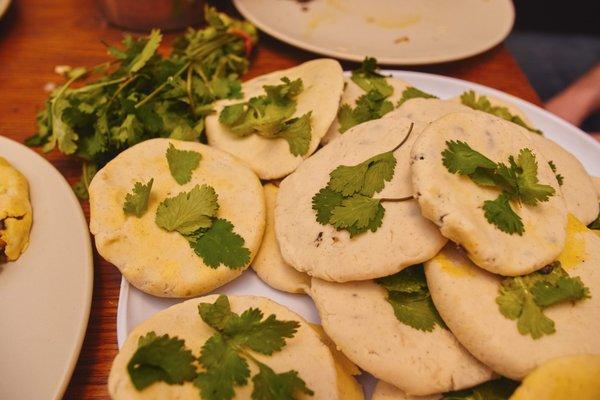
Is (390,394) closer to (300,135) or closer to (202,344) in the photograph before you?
(202,344)

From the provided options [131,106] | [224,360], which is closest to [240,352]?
[224,360]

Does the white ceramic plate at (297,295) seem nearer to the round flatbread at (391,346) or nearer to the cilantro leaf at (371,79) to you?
the round flatbread at (391,346)

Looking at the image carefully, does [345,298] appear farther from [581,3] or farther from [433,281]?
[581,3]

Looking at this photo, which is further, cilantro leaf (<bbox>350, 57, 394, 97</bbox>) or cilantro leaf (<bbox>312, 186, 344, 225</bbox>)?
cilantro leaf (<bbox>350, 57, 394, 97</bbox>)

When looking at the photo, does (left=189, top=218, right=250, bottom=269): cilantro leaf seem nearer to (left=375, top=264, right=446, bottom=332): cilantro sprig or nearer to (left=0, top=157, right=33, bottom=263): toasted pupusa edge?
(left=375, top=264, right=446, bottom=332): cilantro sprig

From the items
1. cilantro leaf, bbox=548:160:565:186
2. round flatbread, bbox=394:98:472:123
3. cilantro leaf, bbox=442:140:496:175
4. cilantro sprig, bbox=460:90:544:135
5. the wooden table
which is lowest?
the wooden table

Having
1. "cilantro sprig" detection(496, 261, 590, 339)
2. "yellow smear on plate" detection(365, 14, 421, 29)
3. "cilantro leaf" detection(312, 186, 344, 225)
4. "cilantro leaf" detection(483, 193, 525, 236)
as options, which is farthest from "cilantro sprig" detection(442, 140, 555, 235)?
"yellow smear on plate" detection(365, 14, 421, 29)

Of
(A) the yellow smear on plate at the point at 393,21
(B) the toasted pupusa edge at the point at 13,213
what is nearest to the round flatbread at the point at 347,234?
(B) the toasted pupusa edge at the point at 13,213
